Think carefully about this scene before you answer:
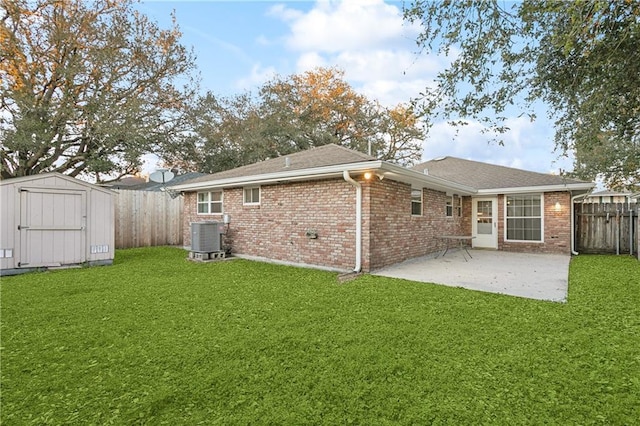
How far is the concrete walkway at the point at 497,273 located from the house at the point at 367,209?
66cm

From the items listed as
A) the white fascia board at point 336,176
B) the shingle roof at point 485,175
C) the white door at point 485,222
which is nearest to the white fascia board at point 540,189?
the shingle roof at point 485,175

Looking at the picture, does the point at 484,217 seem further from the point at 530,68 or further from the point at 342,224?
the point at 530,68

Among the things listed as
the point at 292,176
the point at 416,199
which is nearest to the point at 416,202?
the point at 416,199

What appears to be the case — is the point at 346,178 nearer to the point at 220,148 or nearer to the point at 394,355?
the point at 394,355

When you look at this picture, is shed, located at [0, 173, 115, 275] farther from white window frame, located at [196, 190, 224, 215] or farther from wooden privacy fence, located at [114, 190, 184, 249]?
wooden privacy fence, located at [114, 190, 184, 249]

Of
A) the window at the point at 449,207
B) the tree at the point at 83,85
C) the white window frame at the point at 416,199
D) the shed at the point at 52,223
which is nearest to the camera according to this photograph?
the shed at the point at 52,223

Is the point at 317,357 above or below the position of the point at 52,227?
below

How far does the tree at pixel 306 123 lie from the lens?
2028 centimetres

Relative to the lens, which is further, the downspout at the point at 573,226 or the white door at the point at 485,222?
the white door at the point at 485,222

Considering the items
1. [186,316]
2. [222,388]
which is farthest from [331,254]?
[222,388]

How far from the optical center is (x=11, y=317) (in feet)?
13.8

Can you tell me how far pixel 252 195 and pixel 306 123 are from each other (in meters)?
13.6

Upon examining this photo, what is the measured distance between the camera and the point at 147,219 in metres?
12.3

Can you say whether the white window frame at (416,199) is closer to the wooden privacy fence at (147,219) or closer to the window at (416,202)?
the window at (416,202)
